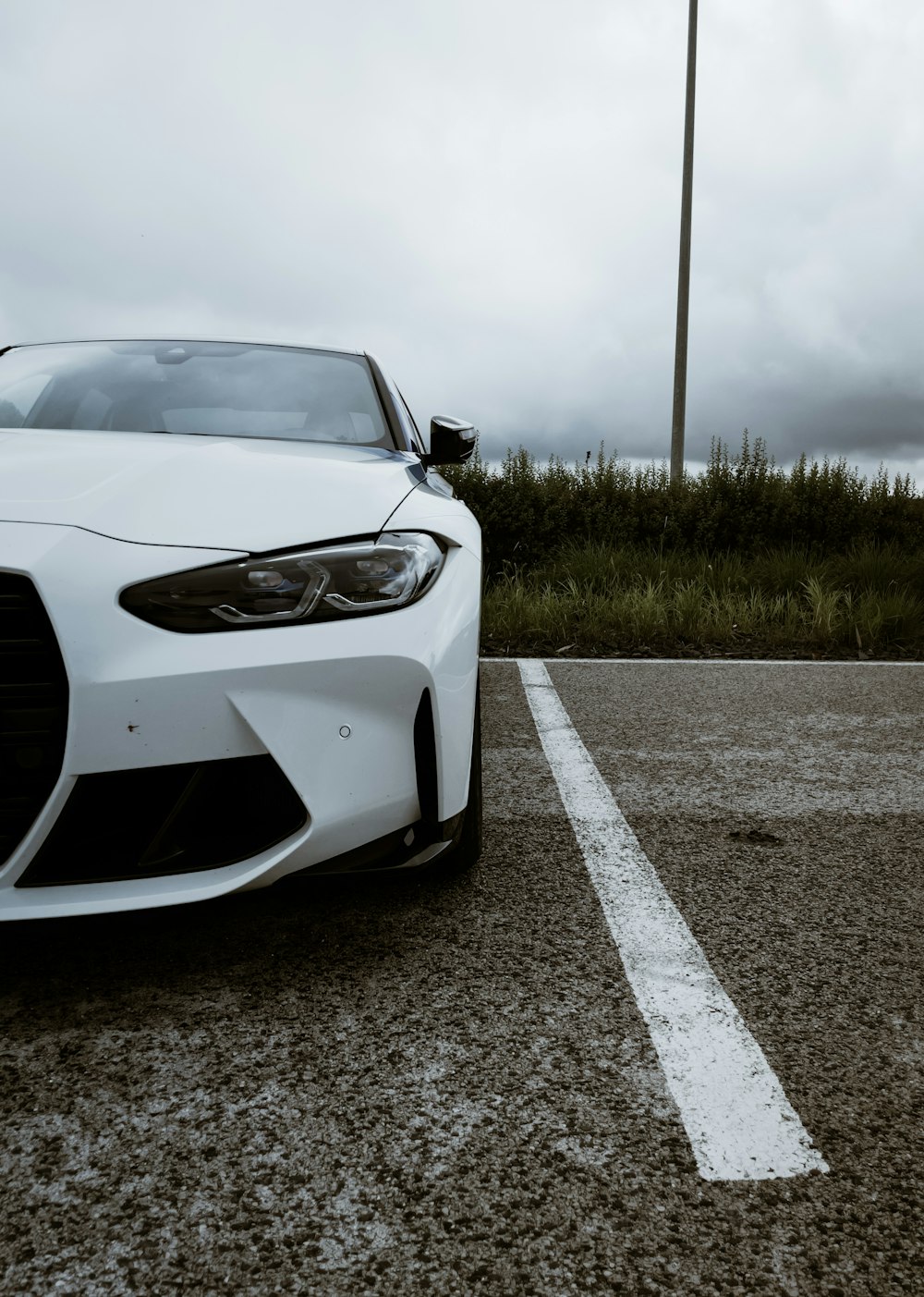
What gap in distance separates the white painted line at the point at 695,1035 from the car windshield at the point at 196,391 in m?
1.39

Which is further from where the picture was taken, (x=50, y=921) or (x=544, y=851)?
(x=544, y=851)

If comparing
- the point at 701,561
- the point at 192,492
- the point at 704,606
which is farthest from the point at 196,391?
the point at 701,561

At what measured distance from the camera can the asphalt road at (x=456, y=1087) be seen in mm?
1184

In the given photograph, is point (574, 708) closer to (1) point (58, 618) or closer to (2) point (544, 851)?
(2) point (544, 851)

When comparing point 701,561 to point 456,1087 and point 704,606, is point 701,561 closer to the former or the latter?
point 704,606

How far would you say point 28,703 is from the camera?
1577 mm

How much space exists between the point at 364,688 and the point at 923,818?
6.32 ft

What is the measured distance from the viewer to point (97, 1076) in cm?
156

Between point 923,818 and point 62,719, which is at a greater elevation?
point 62,719

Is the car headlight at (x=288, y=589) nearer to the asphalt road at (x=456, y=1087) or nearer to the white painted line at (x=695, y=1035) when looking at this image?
the asphalt road at (x=456, y=1087)

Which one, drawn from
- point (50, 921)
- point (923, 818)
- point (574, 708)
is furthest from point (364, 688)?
point (574, 708)

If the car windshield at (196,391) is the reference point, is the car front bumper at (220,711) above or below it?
below

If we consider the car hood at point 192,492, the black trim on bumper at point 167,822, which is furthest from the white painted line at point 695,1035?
the car hood at point 192,492

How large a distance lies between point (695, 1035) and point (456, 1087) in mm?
416
